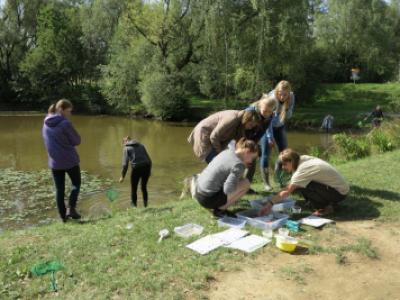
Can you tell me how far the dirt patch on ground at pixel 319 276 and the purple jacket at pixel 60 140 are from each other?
3.29m

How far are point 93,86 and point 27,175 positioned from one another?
1003 inches

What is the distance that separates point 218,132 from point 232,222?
135 cm

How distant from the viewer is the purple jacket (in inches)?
260

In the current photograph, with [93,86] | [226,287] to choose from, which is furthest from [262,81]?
[226,287]

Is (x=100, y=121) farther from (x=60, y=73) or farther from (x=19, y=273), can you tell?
(x=19, y=273)

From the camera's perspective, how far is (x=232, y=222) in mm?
5898

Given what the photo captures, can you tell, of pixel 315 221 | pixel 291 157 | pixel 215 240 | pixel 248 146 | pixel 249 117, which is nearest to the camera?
pixel 215 240

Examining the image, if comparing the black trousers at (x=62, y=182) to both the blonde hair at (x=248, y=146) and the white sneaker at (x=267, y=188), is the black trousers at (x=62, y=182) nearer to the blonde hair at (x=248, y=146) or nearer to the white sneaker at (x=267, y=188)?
the blonde hair at (x=248, y=146)

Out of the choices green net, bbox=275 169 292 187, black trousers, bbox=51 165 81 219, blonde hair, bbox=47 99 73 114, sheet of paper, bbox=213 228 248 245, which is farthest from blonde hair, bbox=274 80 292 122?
black trousers, bbox=51 165 81 219

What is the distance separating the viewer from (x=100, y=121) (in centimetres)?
3067

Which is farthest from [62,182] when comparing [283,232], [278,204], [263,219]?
[283,232]

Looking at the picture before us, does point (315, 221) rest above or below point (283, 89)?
below

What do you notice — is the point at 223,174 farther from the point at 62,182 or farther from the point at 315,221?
the point at 62,182

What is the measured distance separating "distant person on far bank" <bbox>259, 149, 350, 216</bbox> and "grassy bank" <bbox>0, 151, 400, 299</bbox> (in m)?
0.29
